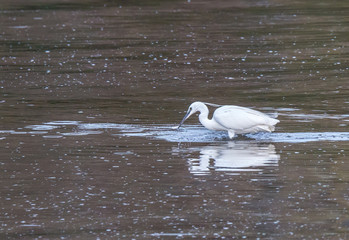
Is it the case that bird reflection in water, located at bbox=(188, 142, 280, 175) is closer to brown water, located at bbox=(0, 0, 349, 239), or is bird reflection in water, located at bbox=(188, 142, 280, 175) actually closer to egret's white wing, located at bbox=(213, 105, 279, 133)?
brown water, located at bbox=(0, 0, 349, 239)

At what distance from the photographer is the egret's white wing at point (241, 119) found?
1362cm

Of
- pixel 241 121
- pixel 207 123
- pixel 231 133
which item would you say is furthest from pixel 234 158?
pixel 207 123

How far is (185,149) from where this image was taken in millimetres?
13156

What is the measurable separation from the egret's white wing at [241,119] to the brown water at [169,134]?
0.94 feet

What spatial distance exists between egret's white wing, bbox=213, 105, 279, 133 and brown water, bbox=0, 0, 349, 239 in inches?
11.2

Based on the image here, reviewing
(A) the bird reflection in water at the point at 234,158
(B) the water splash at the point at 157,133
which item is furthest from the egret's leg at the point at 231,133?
(A) the bird reflection in water at the point at 234,158

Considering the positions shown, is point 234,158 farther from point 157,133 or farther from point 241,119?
point 157,133

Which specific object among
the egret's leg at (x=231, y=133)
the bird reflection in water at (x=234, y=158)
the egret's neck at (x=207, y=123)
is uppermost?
the egret's neck at (x=207, y=123)

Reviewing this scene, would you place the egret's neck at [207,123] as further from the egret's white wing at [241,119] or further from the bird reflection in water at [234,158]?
the bird reflection in water at [234,158]

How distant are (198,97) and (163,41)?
8.39m

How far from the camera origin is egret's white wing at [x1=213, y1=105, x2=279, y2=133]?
13.6 m

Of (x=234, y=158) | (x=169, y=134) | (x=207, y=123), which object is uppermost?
(x=207, y=123)

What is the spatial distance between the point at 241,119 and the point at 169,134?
3.68 ft

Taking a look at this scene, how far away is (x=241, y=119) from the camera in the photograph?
44.9 ft
